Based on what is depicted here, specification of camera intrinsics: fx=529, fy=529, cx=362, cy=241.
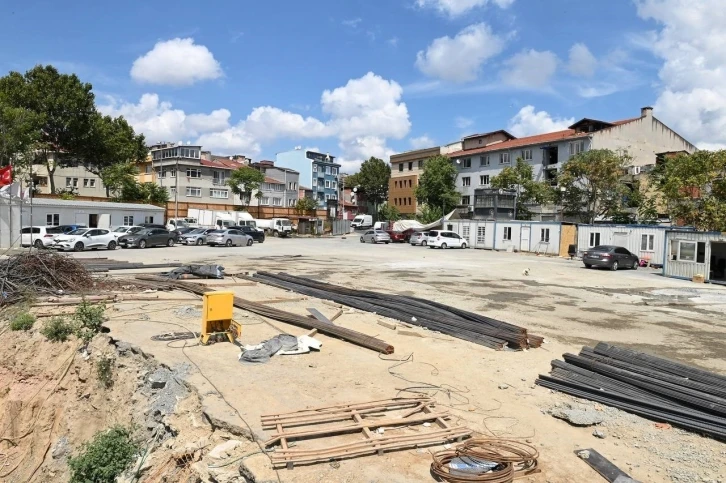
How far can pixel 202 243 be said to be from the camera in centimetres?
4306

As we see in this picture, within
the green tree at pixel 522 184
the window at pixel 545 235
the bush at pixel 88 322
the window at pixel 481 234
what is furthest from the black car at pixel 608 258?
the bush at pixel 88 322

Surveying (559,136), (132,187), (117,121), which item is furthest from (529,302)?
(117,121)

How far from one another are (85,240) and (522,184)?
3994cm

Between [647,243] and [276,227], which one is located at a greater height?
[647,243]

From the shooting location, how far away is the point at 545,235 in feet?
141

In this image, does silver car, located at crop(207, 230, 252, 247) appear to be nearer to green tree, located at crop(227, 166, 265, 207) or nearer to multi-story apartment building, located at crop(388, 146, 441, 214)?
green tree, located at crop(227, 166, 265, 207)

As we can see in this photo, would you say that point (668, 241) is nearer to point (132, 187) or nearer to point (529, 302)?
point (529, 302)

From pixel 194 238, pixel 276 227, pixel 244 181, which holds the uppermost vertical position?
pixel 244 181

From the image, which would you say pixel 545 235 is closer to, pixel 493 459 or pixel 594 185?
pixel 594 185

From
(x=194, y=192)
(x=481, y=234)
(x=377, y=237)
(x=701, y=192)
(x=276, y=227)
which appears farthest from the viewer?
(x=194, y=192)

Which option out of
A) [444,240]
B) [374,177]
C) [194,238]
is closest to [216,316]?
[194,238]

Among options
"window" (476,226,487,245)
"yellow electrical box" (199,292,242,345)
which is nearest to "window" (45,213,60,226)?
"window" (476,226,487,245)

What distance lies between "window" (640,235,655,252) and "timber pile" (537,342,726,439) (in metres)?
29.9

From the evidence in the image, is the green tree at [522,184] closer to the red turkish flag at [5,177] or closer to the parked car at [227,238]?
the parked car at [227,238]
